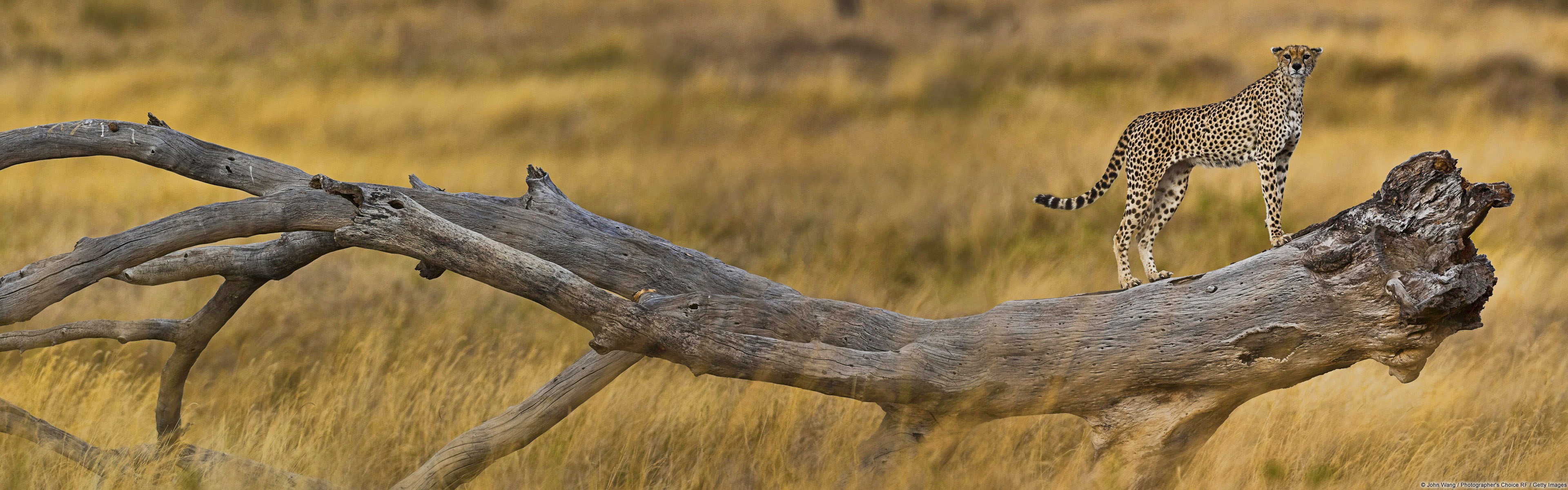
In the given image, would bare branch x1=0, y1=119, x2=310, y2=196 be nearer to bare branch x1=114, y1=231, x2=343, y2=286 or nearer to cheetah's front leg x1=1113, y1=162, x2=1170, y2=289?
bare branch x1=114, y1=231, x2=343, y2=286

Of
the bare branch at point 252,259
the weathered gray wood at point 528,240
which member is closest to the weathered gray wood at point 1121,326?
the weathered gray wood at point 528,240

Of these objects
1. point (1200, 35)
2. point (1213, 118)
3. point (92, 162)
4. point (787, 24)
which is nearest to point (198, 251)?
point (1213, 118)

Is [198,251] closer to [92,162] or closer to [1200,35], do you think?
[92,162]

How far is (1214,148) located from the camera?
3410 millimetres

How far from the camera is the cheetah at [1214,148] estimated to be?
333 centimetres

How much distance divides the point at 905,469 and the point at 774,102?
1237cm

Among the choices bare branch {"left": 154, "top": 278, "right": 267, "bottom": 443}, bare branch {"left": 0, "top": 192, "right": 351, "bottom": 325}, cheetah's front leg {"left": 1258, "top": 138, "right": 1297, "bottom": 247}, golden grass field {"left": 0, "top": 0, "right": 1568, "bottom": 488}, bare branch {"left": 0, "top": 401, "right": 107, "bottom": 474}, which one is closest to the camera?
cheetah's front leg {"left": 1258, "top": 138, "right": 1297, "bottom": 247}

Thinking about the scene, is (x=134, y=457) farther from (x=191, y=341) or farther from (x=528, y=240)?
(x=528, y=240)

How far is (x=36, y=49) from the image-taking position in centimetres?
1855

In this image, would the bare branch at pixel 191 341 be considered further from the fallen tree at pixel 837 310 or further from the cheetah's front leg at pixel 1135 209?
the cheetah's front leg at pixel 1135 209

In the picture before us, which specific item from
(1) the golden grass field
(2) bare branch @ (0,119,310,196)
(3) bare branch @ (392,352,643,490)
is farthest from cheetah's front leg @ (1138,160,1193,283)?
(2) bare branch @ (0,119,310,196)

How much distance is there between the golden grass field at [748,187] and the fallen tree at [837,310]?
1.94 feet

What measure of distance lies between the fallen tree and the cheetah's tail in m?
0.33

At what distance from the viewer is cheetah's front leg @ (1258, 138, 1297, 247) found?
10.7 ft
